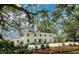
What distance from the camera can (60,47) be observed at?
2535 mm

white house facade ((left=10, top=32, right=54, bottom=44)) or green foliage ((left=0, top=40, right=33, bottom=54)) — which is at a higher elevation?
white house facade ((left=10, top=32, right=54, bottom=44))

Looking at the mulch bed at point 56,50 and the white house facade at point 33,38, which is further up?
the white house facade at point 33,38

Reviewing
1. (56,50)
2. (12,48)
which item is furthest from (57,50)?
(12,48)

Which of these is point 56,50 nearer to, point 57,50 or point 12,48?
point 57,50

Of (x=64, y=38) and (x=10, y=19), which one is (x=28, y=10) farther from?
(x=64, y=38)

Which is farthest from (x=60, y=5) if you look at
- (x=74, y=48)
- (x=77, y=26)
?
(x=74, y=48)

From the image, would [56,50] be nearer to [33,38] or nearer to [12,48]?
[33,38]

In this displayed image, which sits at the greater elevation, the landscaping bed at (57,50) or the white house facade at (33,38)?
the white house facade at (33,38)

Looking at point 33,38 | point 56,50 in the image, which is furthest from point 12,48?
point 56,50

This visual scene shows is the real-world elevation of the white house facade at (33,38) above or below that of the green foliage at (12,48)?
above

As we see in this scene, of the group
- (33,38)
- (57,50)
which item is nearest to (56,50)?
(57,50)

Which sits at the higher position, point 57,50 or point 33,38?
point 33,38

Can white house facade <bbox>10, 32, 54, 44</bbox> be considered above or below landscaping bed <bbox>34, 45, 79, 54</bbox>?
above
